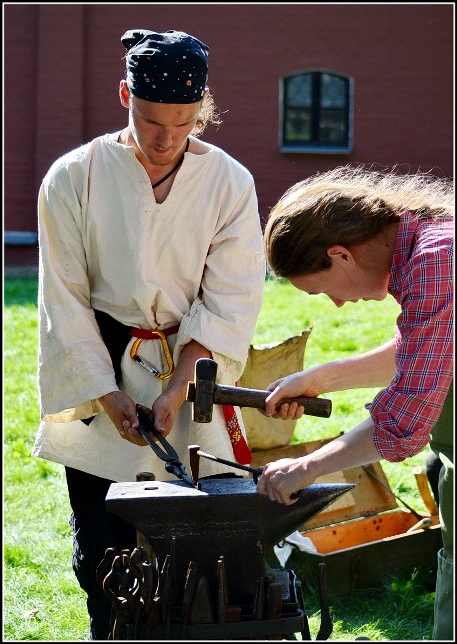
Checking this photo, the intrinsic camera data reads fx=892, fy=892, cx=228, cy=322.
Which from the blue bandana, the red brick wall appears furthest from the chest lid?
the red brick wall

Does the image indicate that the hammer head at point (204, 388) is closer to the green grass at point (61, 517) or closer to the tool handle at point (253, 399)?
the tool handle at point (253, 399)

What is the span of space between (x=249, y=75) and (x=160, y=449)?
10.3 metres

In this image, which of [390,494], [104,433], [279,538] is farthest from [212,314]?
[390,494]

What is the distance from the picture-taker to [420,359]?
6.57 ft

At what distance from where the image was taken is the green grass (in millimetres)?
3525

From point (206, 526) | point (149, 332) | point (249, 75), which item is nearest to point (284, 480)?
point (206, 526)

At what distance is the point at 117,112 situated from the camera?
12.1 meters

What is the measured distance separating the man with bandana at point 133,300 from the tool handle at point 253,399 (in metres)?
0.39

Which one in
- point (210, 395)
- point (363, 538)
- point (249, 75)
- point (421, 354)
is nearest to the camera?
point (421, 354)

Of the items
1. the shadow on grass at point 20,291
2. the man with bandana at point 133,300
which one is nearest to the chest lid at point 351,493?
the man with bandana at point 133,300

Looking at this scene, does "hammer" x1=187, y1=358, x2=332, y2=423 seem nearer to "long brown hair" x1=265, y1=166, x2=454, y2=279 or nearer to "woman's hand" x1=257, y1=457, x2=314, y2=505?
"woman's hand" x1=257, y1=457, x2=314, y2=505

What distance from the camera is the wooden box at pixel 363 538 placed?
3.72 metres

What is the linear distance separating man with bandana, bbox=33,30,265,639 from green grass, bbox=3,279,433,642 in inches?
38.8

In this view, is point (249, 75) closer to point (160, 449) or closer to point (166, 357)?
point (166, 357)
